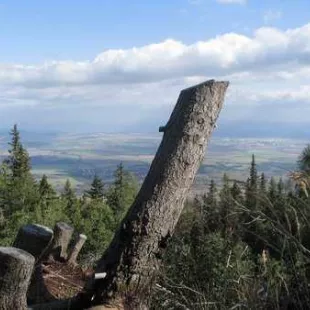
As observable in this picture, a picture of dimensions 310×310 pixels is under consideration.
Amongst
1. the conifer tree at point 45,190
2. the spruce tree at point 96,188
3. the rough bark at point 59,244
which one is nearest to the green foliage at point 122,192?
the spruce tree at point 96,188

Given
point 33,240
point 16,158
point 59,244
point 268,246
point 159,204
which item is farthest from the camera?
point 16,158

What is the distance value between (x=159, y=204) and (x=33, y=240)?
308cm

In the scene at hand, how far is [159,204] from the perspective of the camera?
207 inches

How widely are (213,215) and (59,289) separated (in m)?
3.16

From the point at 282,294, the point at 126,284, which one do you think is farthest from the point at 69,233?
the point at 282,294

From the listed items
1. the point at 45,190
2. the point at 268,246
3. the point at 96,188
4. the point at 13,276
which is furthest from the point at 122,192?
the point at 268,246

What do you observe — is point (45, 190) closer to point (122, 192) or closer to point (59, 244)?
point (122, 192)

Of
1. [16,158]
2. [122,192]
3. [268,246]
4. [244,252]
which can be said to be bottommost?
[122,192]

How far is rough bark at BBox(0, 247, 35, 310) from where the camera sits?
4719mm

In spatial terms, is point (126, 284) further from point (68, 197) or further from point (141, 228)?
point (68, 197)

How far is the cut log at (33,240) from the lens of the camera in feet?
25.4

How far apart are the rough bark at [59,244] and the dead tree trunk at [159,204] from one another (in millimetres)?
3114

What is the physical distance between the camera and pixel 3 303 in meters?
4.75

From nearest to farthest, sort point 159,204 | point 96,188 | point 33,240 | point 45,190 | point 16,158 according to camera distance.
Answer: point 159,204 < point 33,240 < point 16,158 < point 45,190 < point 96,188
